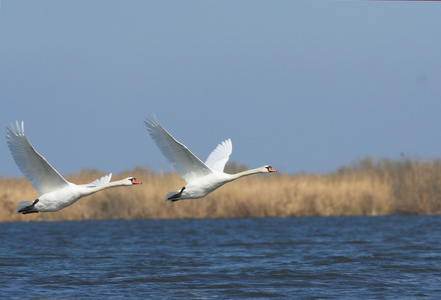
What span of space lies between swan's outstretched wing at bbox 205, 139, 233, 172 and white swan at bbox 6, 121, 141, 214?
3.08 m

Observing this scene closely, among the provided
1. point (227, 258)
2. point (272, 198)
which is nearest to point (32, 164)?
point (227, 258)

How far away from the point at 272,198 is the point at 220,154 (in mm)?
15757

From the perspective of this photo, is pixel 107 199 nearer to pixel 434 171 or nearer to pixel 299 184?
pixel 299 184

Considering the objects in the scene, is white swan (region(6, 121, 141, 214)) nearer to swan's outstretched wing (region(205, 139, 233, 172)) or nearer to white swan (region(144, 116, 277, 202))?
white swan (region(144, 116, 277, 202))

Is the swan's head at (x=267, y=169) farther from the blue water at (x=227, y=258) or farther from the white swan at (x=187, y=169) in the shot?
the blue water at (x=227, y=258)

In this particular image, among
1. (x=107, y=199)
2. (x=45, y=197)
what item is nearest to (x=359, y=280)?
(x=45, y=197)

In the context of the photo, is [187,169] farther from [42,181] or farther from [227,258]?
[227,258]

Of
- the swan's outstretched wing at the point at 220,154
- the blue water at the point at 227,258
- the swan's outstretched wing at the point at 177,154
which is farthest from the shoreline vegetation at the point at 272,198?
the swan's outstretched wing at the point at 177,154

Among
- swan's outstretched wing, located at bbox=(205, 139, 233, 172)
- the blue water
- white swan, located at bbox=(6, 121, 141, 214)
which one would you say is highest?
swan's outstretched wing, located at bbox=(205, 139, 233, 172)

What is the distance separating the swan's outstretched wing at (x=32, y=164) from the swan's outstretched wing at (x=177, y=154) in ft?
5.66

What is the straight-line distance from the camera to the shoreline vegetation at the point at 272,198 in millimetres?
32688

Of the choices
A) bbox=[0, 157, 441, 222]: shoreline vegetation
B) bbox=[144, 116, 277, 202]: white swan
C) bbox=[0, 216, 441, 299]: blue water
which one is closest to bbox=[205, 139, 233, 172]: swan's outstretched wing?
bbox=[144, 116, 277, 202]: white swan

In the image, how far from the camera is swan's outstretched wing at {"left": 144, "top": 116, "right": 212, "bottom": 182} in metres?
14.0

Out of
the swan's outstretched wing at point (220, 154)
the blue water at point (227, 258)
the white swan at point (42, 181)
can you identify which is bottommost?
the blue water at point (227, 258)
